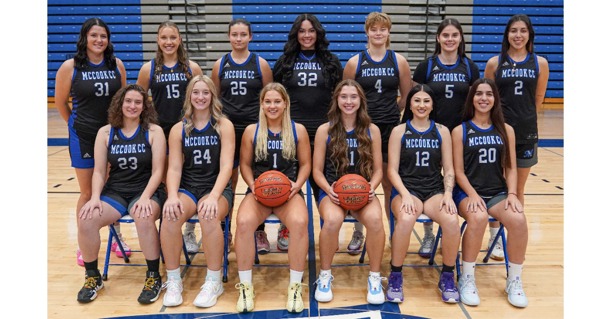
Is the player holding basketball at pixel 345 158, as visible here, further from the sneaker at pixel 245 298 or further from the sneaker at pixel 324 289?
the sneaker at pixel 245 298

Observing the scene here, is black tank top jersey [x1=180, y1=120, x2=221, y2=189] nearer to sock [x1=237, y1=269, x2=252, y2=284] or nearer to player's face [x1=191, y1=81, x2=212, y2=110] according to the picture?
player's face [x1=191, y1=81, x2=212, y2=110]

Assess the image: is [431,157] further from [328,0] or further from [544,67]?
[328,0]

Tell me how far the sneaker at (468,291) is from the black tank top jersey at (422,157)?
0.60 metres

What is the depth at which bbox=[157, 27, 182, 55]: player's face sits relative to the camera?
3359mm

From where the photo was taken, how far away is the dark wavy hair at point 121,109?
3.14m

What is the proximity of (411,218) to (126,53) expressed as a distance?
353 inches

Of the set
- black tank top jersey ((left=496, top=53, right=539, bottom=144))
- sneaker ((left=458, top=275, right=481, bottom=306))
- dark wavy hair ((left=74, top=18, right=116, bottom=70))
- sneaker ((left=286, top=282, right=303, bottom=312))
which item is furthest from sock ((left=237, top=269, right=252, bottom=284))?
black tank top jersey ((left=496, top=53, right=539, bottom=144))

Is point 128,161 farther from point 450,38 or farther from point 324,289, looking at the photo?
point 450,38

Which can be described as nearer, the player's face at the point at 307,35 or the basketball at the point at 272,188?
the basketball at the point at 272,188

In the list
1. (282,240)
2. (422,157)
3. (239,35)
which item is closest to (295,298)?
(282,240)

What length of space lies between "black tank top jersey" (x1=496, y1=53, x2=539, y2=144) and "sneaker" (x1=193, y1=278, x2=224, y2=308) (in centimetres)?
227

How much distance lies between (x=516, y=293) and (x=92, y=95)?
10.0 feet

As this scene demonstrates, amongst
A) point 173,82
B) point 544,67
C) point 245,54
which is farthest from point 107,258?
point 544,67

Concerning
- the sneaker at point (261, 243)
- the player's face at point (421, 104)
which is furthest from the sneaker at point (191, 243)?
the player's face at point (421, 104)
